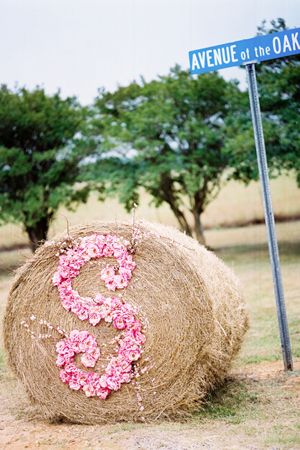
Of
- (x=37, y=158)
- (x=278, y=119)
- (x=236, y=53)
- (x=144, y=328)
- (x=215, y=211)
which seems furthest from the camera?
(x=215, y=211)

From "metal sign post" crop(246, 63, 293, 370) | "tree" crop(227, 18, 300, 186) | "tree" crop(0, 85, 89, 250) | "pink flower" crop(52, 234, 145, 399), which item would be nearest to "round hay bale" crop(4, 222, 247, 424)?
"pink flower" crop(52, 234, 145, 399)

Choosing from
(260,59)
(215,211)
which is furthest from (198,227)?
(260,59)

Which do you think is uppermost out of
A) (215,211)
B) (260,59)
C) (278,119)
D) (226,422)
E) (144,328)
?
(278,119)

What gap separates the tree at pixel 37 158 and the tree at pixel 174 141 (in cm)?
103

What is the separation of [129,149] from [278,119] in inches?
184

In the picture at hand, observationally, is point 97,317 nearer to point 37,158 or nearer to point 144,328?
point 144,328

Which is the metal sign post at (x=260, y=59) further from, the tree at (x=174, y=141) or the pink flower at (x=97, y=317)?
the tree at (x=174, y=141)

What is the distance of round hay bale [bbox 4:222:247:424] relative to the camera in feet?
15.3

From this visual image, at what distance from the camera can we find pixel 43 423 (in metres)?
4.84

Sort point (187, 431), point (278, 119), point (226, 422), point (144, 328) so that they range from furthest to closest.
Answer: point (278, 119), point (144, 328), point (226, 422), point (187, 431)

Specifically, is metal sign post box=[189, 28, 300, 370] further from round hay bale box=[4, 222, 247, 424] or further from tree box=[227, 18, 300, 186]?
tree box=[227, 18, 300, 186]

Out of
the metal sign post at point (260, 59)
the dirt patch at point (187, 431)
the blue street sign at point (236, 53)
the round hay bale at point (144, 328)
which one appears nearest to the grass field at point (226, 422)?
the dirt patch at point (187, 431)

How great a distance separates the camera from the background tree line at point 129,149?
731 inches

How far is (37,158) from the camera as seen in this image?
19094 millimetres
